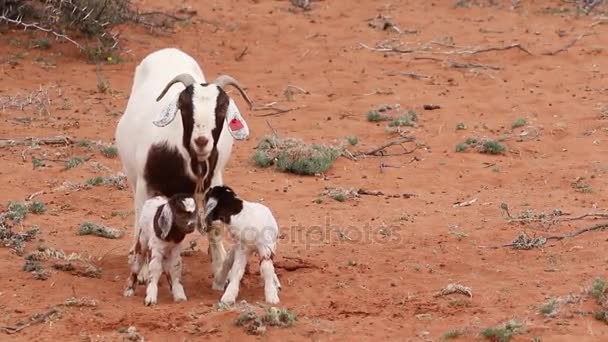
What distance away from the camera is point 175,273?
709 cm

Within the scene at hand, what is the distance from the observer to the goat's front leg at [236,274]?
22.6ft

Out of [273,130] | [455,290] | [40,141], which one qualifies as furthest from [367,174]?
[455,290]

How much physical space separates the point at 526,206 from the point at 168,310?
12.9 ft

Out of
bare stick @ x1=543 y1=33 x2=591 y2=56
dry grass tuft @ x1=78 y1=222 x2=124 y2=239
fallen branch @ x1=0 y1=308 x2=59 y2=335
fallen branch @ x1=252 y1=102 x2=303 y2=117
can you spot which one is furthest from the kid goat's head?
bare stick @ x1=543 y1=33 x2=591 y2=56

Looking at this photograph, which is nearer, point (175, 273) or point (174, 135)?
point (175, 273)

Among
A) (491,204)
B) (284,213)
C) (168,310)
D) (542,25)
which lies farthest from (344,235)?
(542,25)

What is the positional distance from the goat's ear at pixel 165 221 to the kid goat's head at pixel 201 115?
1.38 feet

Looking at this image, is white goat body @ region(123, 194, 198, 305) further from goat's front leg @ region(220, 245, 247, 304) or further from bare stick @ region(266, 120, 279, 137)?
bare stick @ region(266, 120, 279, 137)

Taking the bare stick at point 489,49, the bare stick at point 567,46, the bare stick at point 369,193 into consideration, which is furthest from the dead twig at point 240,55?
the bare stick at point 369,193

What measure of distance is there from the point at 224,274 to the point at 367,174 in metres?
3.62

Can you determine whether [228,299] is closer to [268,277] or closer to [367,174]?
[268,277]

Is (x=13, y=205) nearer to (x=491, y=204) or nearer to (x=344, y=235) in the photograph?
(x=344, y=235)

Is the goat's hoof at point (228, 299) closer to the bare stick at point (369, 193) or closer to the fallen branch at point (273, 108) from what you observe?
the bare stick at point (369, 193)

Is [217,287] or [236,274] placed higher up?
[236,274]
